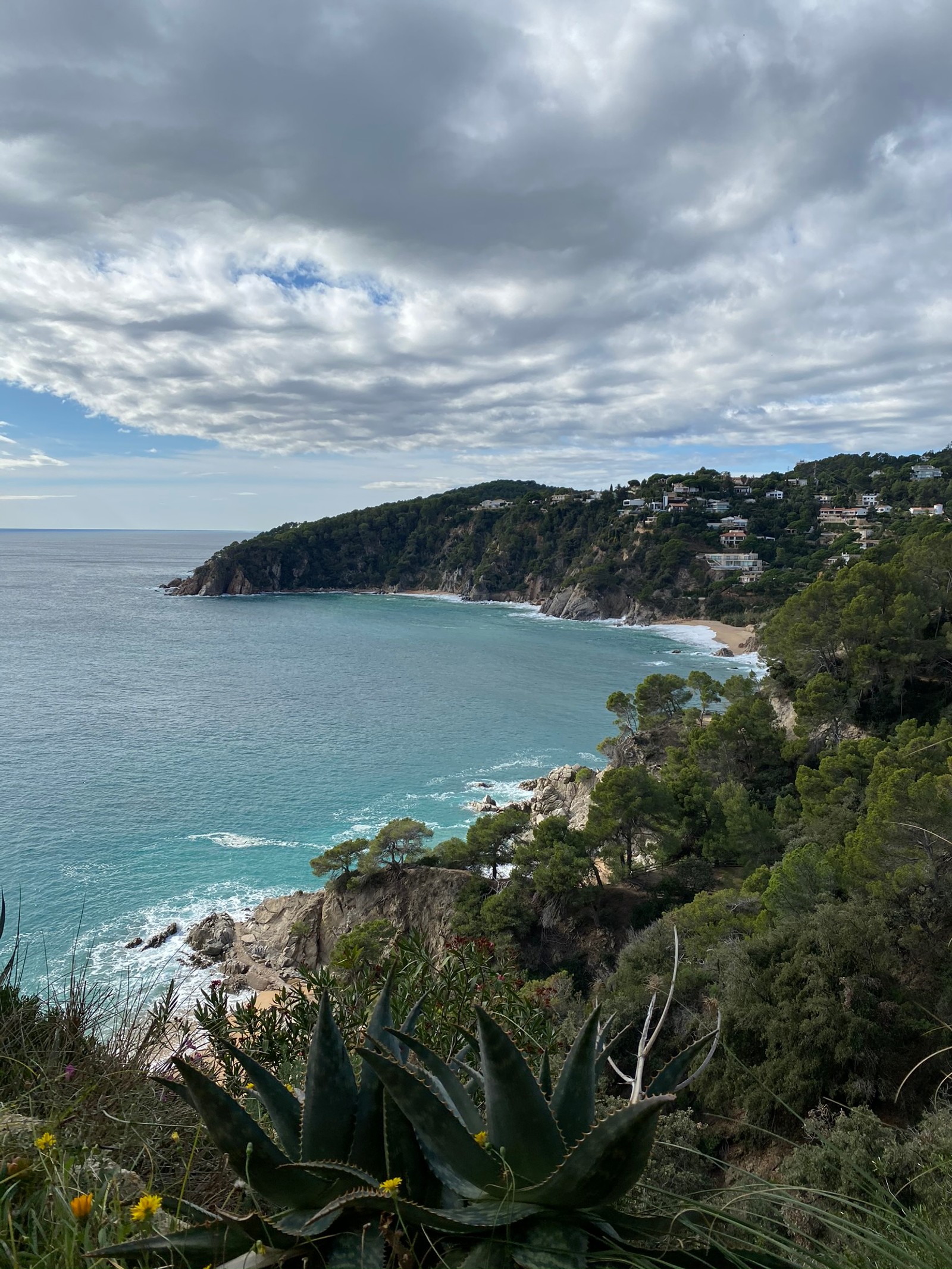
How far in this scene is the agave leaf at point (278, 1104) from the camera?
5.08 feet

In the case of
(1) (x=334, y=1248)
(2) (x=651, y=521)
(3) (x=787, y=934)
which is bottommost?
(3) (x=787, y=934)

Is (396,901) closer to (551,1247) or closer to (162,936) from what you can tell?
(162,936)

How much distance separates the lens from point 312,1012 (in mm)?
2996

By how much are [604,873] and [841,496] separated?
86130 millimetres

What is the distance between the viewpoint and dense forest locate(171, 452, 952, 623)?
246 ft

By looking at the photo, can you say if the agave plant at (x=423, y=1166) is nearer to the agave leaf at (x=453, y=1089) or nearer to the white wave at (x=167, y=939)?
the agave leaf at (x=453, y=1089)

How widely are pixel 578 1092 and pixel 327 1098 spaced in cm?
54

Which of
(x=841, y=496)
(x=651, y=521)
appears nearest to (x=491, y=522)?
(x=651, y=521)

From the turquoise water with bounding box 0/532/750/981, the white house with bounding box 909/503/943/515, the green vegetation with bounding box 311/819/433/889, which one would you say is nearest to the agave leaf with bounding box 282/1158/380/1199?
the turquoise water with bounding box 0/532/750/981

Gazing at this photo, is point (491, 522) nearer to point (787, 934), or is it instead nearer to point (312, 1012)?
point (787, 934)

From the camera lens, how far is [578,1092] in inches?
59.3

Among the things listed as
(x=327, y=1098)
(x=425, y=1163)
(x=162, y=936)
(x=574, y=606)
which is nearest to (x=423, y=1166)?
(x=425, y=1163)

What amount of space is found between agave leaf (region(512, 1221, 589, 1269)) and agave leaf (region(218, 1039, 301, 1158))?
558mm

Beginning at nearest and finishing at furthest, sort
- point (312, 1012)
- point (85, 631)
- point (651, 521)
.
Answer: point (312, 1012), point (85, 631), point (651, 521)
